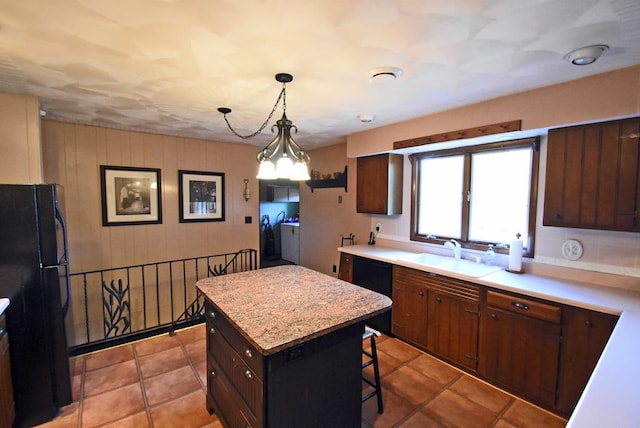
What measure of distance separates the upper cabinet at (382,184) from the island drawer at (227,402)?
101 inches

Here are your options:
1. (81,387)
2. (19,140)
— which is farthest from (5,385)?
(19,140)

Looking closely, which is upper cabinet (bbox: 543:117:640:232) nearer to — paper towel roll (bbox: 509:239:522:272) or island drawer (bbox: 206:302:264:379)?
paper towel roll (bbox: 509:239:522:272)

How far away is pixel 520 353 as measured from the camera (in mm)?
2225

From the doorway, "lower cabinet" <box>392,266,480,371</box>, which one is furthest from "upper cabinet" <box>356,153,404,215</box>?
the doorway

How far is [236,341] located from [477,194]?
9.06 ft

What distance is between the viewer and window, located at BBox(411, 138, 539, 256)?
106 inches

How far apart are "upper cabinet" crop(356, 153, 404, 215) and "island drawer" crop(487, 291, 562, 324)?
159cm

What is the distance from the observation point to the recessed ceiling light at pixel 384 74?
1926 millimetres

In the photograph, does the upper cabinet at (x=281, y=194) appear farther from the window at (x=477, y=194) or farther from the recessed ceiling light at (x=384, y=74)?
the recessed ceiling light at (x=384, y=74)

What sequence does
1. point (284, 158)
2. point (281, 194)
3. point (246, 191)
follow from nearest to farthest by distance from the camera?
point (284, 158), point (246, 191), point (281, 194)

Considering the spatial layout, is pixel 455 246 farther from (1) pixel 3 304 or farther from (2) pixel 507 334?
(1) pixel 3 304

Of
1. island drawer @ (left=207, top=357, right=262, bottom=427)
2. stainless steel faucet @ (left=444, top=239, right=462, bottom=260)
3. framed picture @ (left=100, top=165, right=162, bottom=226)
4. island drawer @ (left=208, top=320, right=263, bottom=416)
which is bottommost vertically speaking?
island drawer @ (left=207, top=357, right=262, bottom=427)

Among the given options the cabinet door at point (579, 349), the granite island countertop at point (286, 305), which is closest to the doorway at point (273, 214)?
the granite island countertop at point (286, 305)

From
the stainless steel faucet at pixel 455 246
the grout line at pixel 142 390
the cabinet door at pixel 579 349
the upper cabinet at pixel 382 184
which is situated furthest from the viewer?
the upper cabinet at pixel 382 184
